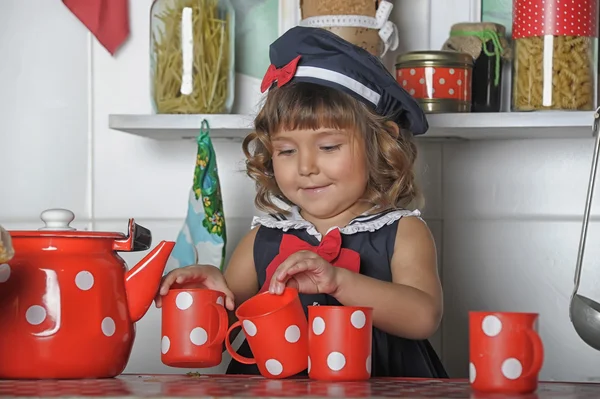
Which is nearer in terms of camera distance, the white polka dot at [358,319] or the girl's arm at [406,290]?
the white polka dot at [358,319]

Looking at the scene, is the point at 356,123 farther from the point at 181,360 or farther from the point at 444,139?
the point at 181,360

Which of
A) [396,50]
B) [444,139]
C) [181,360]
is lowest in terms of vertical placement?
[181,360]

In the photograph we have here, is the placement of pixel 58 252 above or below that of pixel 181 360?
above

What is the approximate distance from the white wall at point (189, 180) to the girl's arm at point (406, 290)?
303mm

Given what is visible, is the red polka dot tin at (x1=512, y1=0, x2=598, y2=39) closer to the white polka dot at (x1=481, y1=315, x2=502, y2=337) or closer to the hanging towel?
the hanging towel

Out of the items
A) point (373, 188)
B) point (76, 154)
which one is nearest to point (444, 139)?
point (373, 188)

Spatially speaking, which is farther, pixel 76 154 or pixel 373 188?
pixel 76 154

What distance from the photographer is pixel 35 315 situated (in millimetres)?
883

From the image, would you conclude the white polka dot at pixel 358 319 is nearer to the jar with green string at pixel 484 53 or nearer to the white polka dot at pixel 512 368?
the white polka dot at pixel 512 368

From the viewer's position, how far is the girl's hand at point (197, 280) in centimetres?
104

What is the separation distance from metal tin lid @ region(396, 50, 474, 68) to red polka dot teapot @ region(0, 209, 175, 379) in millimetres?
646

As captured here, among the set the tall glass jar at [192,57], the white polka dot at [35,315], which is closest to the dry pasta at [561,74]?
the tall glass jar at [192,57]

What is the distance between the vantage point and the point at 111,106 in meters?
1.66

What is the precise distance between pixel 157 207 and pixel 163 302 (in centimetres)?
69
